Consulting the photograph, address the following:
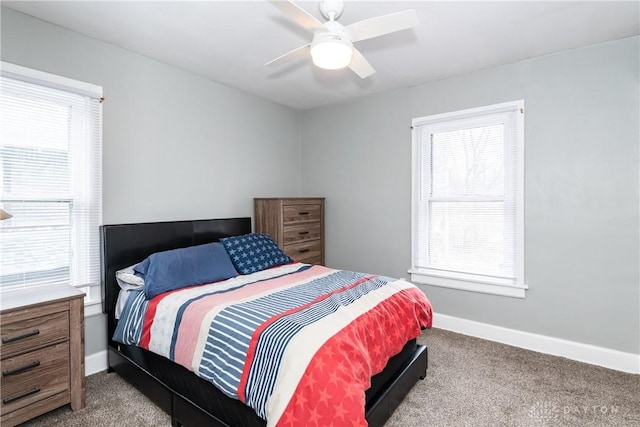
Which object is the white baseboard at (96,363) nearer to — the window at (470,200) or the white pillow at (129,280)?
the white pillow at (129,280)

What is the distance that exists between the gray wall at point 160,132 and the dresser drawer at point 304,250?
2.10 ft

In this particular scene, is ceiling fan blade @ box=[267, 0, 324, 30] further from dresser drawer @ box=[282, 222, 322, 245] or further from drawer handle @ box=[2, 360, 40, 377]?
drawer handle @ box=[2, 360, 40, 377]

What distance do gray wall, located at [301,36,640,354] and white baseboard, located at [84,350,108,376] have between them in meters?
2.95

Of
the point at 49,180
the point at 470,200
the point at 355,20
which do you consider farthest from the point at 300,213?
the point at 49,180

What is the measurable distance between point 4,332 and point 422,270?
3.35 meters

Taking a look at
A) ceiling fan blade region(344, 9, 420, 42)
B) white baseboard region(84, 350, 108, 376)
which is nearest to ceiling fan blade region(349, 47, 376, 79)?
ceiling fan blade region(344, 9, 420, 42)

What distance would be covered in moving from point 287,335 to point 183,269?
4.17 feet

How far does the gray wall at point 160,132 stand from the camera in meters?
2.37

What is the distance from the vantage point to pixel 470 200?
3.22 m

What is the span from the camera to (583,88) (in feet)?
8.77

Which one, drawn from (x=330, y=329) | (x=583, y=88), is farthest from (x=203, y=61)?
(x=583, y=88)

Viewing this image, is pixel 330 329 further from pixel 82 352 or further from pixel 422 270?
pixel 422 270

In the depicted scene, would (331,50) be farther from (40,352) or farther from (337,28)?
(40,352)

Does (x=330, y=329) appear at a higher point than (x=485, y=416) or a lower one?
higher
